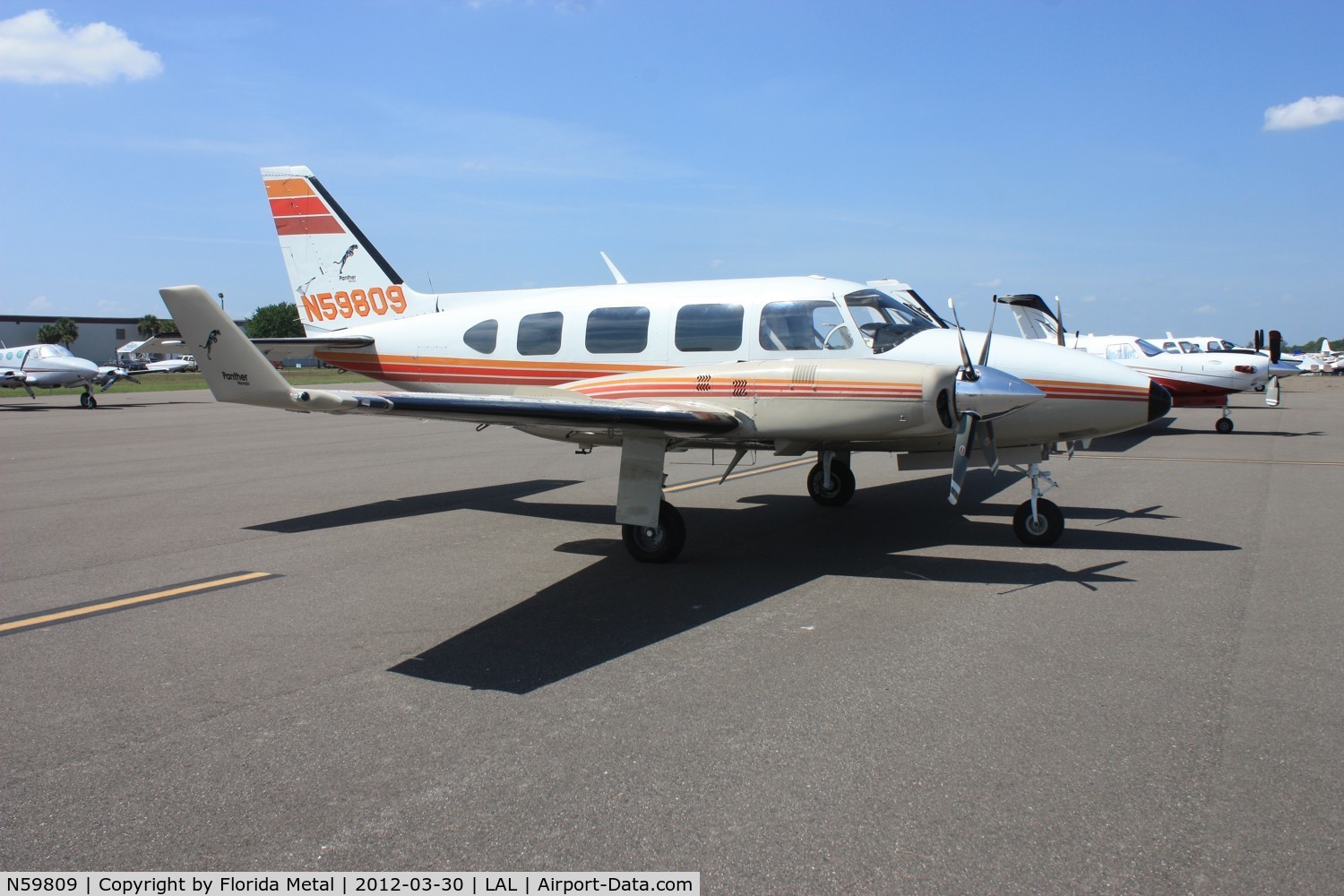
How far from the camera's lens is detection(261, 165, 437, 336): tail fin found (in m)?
11.5

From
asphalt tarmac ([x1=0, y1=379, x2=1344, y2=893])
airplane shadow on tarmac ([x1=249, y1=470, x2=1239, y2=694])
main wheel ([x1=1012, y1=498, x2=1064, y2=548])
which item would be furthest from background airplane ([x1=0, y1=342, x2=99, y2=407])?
main wheel ([x1=1012, y1=498, x2=1064, y2=548])

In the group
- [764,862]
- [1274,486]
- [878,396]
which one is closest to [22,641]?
[764,862]

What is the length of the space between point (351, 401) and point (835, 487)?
606 centimetres

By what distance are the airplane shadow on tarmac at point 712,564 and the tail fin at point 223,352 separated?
2015mm

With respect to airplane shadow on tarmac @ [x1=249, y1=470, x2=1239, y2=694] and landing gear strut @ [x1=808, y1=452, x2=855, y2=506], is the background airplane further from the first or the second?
landing gear strut @ [x1=808, y1=452, x2=855, y2=506]

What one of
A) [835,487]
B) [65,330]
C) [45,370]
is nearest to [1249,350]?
[835,487]

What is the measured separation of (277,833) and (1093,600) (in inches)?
210

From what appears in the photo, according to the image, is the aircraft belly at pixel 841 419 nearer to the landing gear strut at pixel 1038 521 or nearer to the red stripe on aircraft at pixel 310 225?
the landing gear strut at pixel 1038 521

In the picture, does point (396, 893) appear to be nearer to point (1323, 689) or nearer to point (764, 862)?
point (764, 862)

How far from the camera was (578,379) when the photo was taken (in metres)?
9.27

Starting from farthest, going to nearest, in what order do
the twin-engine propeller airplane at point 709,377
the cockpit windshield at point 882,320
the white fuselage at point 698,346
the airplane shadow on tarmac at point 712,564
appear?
the cockpit windshield at point 882,320, the white fuselage at point 698,346, the twin-engine propeller airplane at point 709,377, the airplane shadow on tarmac at point 712,564

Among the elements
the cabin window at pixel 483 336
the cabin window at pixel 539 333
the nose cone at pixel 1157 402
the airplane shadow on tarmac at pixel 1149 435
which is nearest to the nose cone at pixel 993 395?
the nose cone at pixel 1157 402

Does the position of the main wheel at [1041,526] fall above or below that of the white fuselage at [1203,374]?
below

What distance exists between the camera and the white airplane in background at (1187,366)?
2022cm
